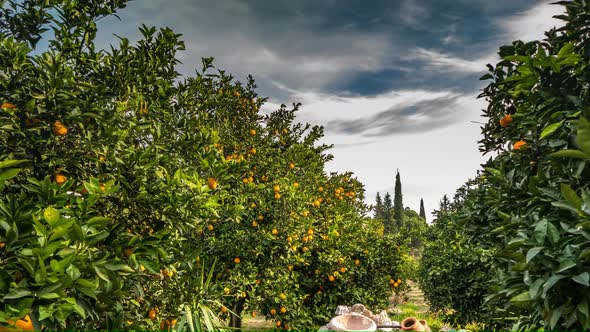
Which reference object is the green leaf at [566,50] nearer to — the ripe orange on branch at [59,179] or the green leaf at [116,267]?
the green leaf at [116,267]

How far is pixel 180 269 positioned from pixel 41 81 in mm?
1898

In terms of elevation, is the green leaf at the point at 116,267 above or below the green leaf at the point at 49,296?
above

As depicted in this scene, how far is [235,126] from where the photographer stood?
7793 millimetres

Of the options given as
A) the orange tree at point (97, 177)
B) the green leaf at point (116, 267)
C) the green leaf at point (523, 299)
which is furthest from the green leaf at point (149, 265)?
the green leaf at point (523, 299)

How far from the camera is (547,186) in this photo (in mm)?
2551

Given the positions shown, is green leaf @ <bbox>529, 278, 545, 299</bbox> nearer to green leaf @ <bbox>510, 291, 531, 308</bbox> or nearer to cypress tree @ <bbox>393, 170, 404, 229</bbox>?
green leaf @ <bbox>510, 291, 531, 308</bbox>

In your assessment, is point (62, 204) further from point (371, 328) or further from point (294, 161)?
point (294, 161)

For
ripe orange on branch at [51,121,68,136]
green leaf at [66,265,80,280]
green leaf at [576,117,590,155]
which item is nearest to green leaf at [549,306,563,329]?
green leaf at [576,117,590,155]

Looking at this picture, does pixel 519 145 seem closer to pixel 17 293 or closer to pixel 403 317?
pixel 17 293

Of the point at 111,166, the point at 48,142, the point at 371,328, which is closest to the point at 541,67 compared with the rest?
the point at 371,328

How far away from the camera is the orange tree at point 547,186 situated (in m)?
2.04

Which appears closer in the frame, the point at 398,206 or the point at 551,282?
the point at 551,282

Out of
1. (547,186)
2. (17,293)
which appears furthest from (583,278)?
(17,293)

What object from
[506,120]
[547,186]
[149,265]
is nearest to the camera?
[547,186]
